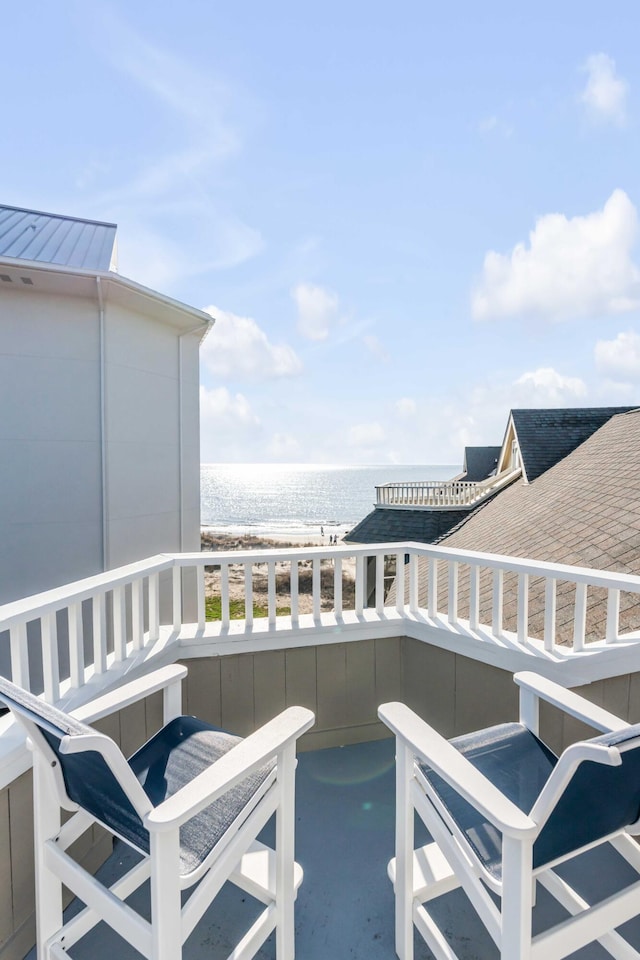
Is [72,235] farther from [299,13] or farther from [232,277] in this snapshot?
[299,13]

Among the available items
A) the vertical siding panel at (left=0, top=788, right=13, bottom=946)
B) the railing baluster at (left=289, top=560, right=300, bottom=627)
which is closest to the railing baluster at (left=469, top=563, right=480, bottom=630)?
the railing baluster at (left=289, top=560, right=300, bottom=627)

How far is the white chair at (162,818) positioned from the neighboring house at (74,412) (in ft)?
13.2

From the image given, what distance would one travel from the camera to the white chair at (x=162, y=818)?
3.30ft

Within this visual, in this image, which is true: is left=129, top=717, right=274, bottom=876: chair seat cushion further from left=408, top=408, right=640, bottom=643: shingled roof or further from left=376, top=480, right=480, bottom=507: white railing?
left=376, top=480, right=480, bottom=507: white railing

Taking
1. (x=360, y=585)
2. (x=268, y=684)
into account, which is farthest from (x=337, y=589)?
(x=268, y=684)

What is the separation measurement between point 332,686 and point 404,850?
1202 millimetres

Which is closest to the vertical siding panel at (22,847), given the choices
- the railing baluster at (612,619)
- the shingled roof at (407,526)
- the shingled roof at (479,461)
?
the railing baluster at (612,619)

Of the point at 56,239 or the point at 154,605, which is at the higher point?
the point at 56,239

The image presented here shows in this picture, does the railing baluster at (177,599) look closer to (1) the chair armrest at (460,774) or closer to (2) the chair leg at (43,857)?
(2) the chair leg at (43,857)

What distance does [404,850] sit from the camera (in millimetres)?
1401

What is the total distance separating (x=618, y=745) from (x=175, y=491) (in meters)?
5.81

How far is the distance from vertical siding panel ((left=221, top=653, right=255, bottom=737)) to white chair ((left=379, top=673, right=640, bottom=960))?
1155 mm

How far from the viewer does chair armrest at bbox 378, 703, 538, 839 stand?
3.13 feet

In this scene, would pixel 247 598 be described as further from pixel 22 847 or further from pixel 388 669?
pixel 22 847
